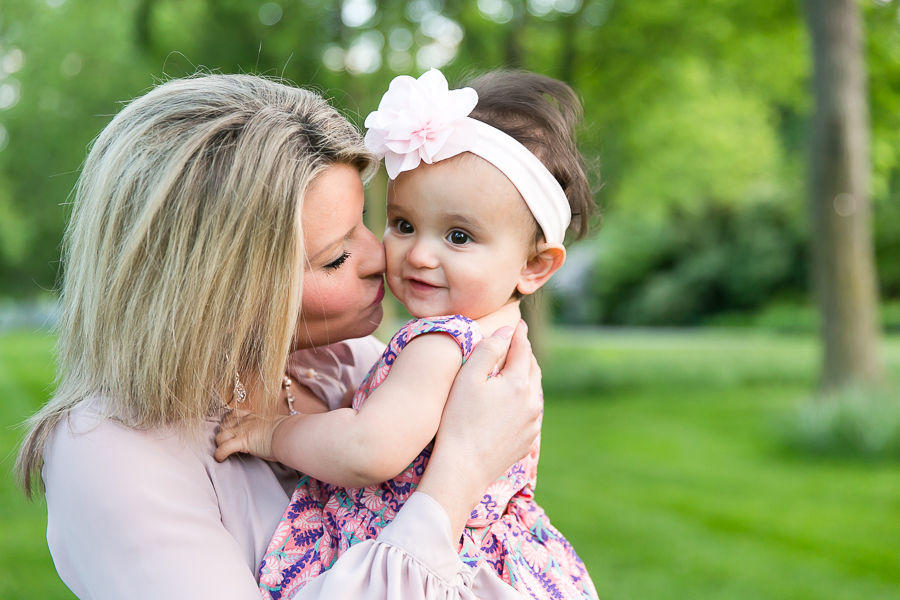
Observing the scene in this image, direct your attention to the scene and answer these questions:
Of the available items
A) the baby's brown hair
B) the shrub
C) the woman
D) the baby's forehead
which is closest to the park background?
the shrub

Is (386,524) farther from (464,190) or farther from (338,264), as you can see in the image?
(464,190)

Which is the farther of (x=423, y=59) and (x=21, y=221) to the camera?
(x=21, y=221)

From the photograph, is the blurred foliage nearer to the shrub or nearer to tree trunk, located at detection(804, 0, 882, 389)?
tree trunk, located at detection(804, 0, 882, 389)

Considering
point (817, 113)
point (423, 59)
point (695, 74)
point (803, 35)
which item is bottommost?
point (423, 59)

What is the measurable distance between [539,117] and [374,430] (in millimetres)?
969

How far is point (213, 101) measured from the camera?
62.2 inches

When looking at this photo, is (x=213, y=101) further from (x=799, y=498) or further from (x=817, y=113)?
(x=817, y=113)

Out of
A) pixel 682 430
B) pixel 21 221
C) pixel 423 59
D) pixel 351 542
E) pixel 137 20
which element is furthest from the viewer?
pixel 21 221

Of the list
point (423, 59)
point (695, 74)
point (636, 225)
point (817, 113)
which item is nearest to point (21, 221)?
point (423, 59)

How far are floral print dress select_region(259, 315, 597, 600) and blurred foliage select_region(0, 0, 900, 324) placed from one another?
5434mm

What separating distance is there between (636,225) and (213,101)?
67.7ft

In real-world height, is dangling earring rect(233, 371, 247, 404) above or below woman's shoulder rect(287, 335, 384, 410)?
below

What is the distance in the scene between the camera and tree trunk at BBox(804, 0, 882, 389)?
7297mm

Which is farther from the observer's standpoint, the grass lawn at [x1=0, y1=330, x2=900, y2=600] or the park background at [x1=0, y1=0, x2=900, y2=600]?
the park background at [x1=0, y1=0, x2=900, y2=600]
